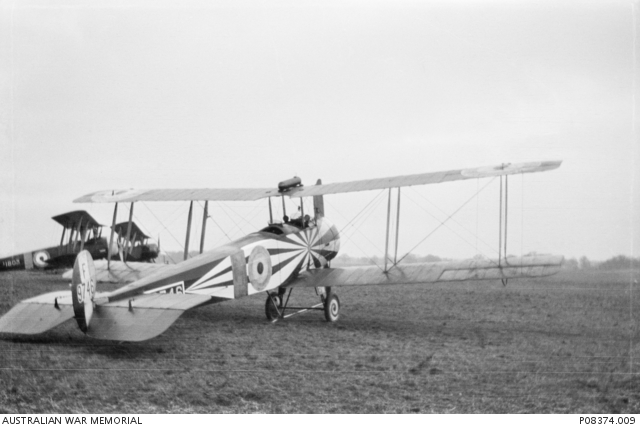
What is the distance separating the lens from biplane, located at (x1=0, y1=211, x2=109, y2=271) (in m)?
7.45

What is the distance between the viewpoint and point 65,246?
8125 millimetres

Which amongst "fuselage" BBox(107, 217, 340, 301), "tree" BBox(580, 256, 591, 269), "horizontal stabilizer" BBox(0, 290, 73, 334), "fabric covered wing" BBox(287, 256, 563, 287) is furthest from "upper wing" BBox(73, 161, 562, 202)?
"tree" BBox(580, 256, 591, 269)

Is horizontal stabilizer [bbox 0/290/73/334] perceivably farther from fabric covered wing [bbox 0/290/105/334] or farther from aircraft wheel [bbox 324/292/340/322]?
aircraft wheel [bbox 324/292/340/322]

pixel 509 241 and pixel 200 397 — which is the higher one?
pixel 509 241

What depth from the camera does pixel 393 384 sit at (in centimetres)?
646

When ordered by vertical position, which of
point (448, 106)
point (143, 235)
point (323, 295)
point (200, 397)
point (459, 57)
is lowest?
point (200, 397)

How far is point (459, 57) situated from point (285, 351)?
3.96 metres

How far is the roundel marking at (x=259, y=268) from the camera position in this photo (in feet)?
27.0

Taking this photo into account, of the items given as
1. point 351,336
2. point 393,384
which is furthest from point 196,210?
point 393,384

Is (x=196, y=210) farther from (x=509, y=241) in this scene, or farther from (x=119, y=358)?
(x=509, y=241)

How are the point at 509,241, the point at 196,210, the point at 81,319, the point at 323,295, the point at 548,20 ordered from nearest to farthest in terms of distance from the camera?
1. the point at 81,319
2. the point at 548,20
3. the point at 509,241
4. the point at 196,210
5. the point at 323,295

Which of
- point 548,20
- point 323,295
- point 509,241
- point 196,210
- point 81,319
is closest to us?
point 81,319

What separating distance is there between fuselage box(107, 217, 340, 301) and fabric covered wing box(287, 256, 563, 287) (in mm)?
353

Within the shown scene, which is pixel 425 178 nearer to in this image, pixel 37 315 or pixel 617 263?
pixel 617 263
